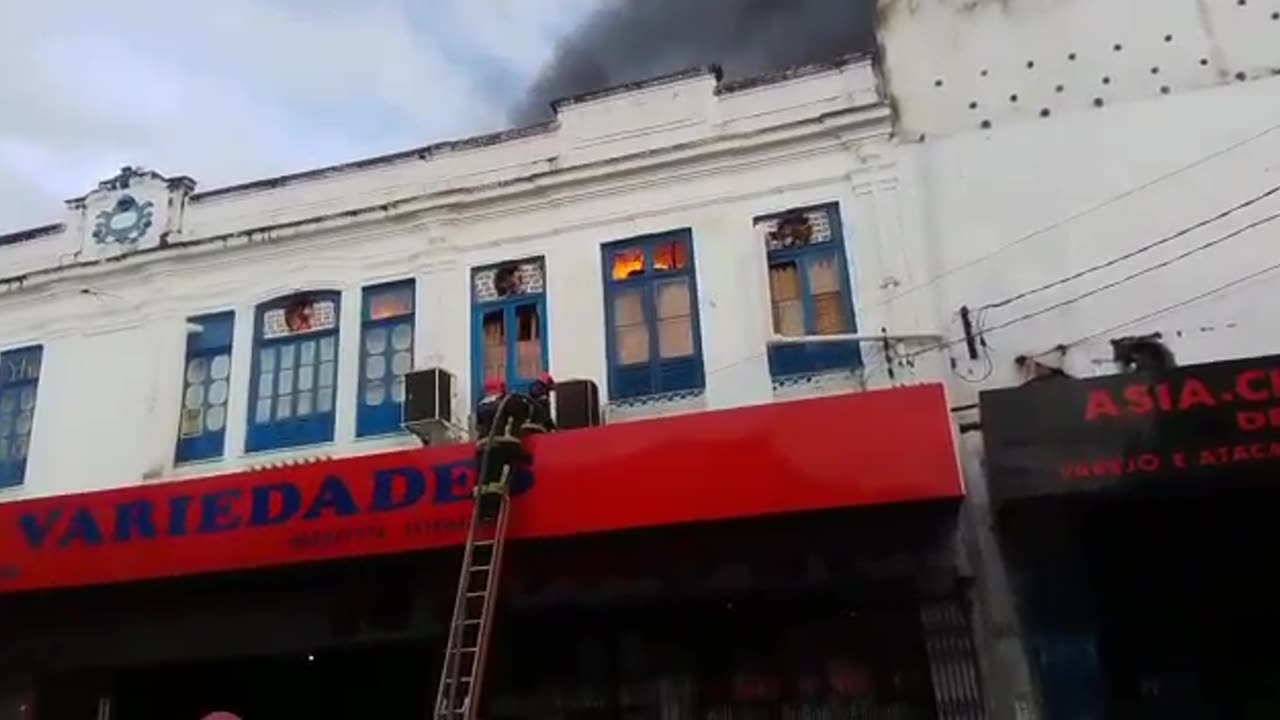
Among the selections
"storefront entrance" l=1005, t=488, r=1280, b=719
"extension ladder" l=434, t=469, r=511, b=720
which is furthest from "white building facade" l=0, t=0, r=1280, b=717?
"extension ladder" l=434, t=469, r=511, b=720

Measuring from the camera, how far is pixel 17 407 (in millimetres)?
14648

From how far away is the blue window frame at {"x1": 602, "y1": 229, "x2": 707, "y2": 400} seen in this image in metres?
12.5

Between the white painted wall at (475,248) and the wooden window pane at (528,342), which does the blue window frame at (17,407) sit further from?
the wooden window pane at (528,342)

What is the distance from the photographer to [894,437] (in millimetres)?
9789

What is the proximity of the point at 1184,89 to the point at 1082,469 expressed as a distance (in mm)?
4965

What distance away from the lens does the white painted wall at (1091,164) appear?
37.3 ft

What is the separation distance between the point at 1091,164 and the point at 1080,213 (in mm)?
569

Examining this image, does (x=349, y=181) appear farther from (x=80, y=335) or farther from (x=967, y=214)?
(x=967, y=214)

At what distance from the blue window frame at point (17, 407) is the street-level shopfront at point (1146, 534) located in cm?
1154

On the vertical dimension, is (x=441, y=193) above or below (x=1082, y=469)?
above

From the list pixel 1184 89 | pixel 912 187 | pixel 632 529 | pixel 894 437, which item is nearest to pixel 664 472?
pixel 632 529

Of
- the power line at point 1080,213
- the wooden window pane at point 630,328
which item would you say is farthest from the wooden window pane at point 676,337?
the power line at point 1080,213

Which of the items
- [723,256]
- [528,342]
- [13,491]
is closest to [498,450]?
[528,342]

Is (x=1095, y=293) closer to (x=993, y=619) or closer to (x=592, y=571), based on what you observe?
(x=993, y=619)
